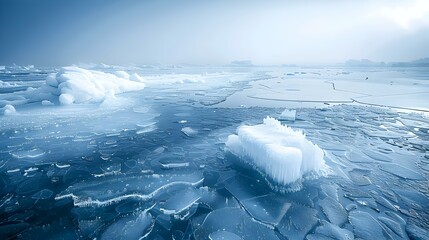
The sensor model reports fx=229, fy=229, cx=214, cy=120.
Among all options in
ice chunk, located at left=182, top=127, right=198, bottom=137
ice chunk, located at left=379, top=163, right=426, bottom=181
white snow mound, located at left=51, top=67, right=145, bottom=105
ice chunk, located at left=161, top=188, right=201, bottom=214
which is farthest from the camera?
white snow mound, located at left=51, top=67, right=145, bottom=105

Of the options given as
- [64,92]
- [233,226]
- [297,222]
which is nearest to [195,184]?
[233,226]

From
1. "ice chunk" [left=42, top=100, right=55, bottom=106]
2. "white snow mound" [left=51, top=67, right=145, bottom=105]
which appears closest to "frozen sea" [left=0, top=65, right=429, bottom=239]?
"ice chunk" [left=42, top=100, right=55, bottom=106]

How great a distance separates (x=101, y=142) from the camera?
5.72 metres

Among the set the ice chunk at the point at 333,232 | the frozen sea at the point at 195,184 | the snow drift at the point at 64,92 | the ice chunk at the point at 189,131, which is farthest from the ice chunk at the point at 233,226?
the snow drift at the point at 64,92

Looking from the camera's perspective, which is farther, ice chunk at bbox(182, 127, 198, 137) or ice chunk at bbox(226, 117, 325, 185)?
ice chunk at bbox(182, 127, 198, 137)

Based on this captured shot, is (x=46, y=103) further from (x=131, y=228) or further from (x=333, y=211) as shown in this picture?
(x=333, y=211)

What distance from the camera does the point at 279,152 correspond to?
3639mm

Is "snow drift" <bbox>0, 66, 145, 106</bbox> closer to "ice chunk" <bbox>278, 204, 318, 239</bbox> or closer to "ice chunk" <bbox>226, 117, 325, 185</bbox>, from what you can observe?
"ice chunk" <bbox>226, 117, 325, 185</bbox>

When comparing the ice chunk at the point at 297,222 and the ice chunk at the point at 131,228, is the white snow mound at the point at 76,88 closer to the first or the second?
the ice chunk at the point at 131,228

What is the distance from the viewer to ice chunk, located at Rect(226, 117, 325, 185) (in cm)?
362

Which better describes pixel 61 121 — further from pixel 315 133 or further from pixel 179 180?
pixel 315 133

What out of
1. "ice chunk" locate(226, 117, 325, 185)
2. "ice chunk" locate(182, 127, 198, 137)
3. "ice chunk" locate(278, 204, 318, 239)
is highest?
"ice chunk" locate(226, 117, 325, 185)

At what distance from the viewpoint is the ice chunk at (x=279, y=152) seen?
11.9 feet

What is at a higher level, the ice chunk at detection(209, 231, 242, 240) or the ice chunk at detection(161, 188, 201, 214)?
the ice chunk at detection(209, 231, 242, 240)
